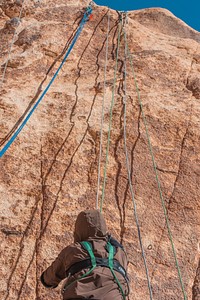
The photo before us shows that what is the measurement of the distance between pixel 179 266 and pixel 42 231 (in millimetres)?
1599

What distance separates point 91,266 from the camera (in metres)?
3.75

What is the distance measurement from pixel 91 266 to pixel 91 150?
2.85 meters

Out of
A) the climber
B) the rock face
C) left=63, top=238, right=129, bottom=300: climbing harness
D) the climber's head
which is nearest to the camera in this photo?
the climber

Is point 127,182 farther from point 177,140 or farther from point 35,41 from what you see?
point 35,41

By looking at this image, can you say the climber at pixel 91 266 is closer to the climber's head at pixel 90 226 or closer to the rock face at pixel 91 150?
the climber's head at pixel 90 226

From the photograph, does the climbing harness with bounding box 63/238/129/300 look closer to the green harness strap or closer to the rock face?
the green harness strap

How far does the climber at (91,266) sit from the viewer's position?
3639 mm

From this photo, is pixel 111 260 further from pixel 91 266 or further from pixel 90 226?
pixel 90 226

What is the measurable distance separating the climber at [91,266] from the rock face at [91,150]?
124cm

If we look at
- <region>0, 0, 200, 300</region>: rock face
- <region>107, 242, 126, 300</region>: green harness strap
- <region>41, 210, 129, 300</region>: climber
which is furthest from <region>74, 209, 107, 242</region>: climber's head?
<region>0, 0, 200, 300</region>: rock face

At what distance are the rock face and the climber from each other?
1241mm

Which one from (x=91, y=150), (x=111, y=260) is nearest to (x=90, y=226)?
(x=111, y=260)

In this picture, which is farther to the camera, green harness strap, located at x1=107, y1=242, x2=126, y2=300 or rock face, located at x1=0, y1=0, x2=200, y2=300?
rock face, located at x1=0, y1=0, x2=200, y2=300

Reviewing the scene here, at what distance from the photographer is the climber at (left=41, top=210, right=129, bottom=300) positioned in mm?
3639
